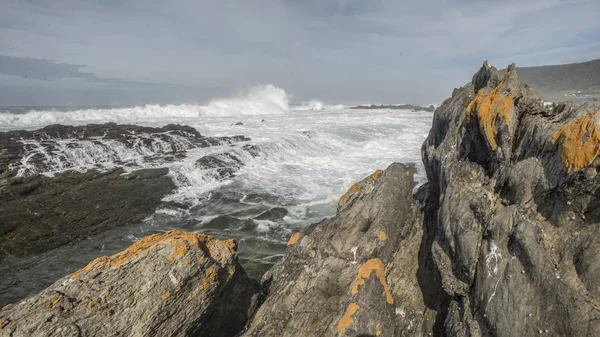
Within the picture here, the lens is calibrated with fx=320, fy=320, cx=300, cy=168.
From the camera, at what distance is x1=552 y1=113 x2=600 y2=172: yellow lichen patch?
408cm

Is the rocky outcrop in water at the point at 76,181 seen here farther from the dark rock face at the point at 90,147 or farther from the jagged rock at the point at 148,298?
the jagged rock at the point at 148,298

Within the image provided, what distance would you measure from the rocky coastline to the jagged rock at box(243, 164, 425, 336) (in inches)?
1.0

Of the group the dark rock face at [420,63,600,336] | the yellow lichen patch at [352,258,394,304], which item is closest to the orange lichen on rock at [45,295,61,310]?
the yellow lichen patch at [352,258,394,304]

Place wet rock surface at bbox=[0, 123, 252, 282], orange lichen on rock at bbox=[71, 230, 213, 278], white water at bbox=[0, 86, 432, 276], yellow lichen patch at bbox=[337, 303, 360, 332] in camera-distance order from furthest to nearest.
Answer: white water at bbox=[0, 86, 432, 276] < wet rock surface at bbox=[0, 123, 252, 282] < orange lichen on rock at bbox=[71, 230, 213, 278] < yellow lichen patch at bbox=[337, 303, 360, 332]

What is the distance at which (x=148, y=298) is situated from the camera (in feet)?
16.3

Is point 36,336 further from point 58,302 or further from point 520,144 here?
point 520,144

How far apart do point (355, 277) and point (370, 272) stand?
0.95 ft

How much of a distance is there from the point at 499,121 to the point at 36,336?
7.92 m

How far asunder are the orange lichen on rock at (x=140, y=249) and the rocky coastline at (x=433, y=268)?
3 centimetres

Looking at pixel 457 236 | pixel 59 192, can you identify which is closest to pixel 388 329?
pixel 457 236

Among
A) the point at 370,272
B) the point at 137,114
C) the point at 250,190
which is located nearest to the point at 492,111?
the point at 370,272

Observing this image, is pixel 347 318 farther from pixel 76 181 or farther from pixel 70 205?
pixel 76 181

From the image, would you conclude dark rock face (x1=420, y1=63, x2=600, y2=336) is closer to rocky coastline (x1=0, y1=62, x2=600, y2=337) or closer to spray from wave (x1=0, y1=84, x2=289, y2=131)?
rocky coastline (x1=0, y1=62, x2=600, y2=337)

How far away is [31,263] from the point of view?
10586mm
